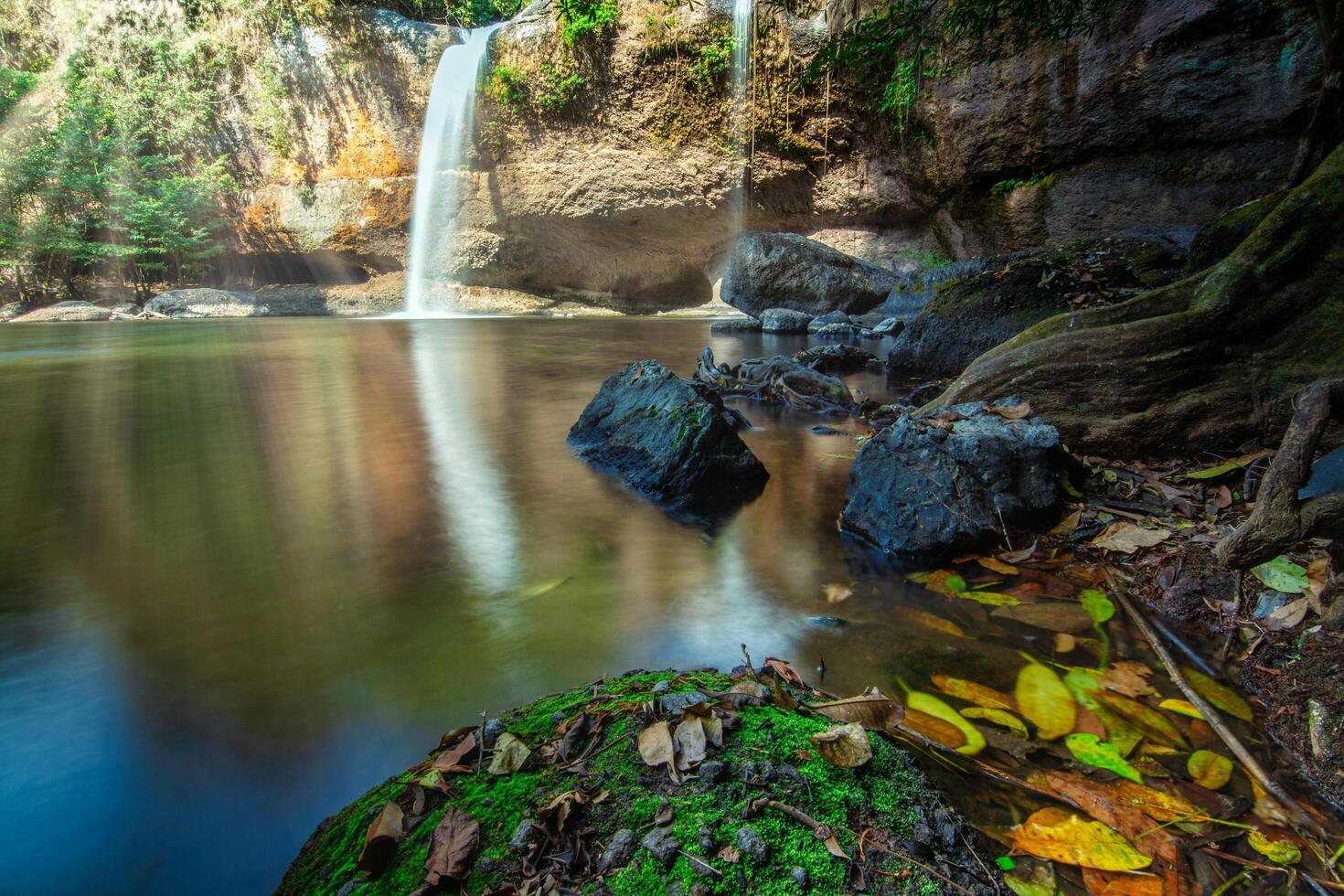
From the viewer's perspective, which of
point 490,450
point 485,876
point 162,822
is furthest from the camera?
point 490,450

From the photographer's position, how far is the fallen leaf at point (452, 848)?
3.68 feet

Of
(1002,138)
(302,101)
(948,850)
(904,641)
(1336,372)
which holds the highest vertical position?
(302,101)

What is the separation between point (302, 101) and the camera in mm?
23078

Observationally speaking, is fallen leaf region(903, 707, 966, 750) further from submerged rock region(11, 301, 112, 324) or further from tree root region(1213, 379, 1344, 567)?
submerged rock region(11, 301, 112, 324)

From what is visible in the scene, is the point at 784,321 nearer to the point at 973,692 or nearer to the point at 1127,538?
the point at 1127,538

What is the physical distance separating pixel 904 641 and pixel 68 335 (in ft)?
64.3

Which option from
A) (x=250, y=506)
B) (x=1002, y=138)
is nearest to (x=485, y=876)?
(x=250, y=506)

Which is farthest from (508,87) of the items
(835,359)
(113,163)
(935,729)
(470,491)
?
(935,729)

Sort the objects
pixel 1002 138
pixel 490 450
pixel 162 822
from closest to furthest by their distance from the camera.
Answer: pixel 162 822
pixel 490 450
pixel 1002 138

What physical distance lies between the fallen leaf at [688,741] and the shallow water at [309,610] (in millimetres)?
849

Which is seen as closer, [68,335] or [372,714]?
[372,714]

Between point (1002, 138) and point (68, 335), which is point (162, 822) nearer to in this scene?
point (1002, 138)

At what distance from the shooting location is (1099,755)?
172 centimetres

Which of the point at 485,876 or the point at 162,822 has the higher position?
the point at 485,876
